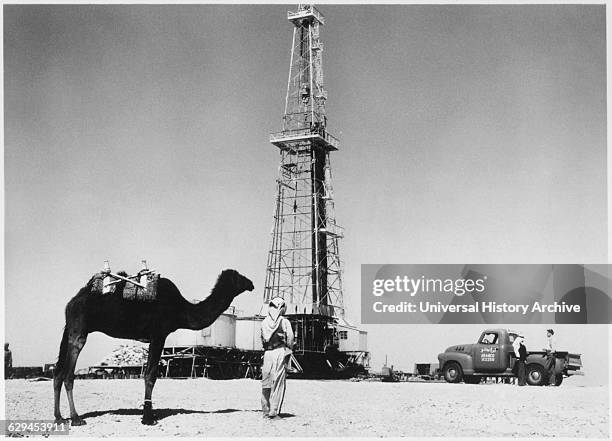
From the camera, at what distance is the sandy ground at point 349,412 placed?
541 inches

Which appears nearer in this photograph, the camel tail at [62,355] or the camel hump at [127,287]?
the camel tail at [62,355]

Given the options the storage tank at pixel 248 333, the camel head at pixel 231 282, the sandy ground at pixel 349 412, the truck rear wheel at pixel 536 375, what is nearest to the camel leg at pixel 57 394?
the sandy ground at pixel 349 412

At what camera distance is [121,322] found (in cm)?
1396

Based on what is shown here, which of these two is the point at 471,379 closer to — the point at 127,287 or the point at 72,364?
the point at 127,287

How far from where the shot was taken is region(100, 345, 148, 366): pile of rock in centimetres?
4561

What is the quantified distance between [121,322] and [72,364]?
101 cm

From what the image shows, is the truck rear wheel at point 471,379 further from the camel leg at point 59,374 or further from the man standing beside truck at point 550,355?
the camel leg at point 59,374

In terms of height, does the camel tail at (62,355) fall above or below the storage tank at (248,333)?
below

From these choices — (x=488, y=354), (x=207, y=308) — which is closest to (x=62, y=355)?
(x=207, y=308)

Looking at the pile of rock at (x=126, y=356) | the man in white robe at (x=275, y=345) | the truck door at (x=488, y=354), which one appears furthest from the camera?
the pile of rock at (x=126, y=356)

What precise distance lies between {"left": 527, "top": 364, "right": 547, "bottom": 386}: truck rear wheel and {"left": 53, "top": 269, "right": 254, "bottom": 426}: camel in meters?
9.87

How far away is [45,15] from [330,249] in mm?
28225

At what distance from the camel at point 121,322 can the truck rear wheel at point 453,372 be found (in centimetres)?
999

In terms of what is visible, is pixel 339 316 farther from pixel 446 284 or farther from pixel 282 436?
pixel 282 436
